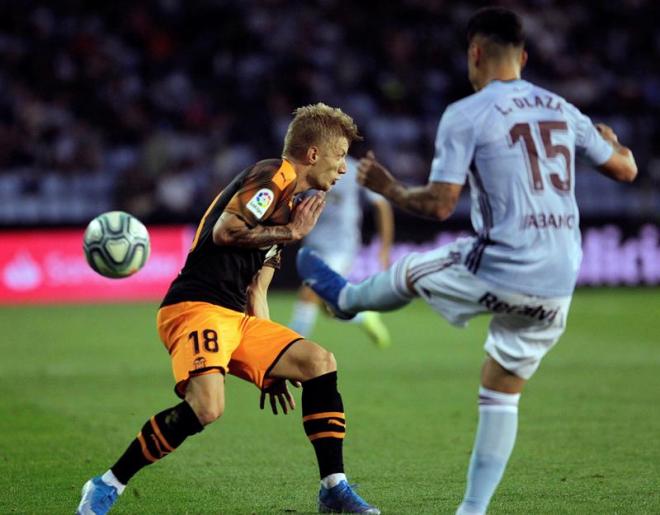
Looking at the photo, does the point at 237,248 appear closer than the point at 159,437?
No

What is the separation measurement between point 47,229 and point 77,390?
941 cm

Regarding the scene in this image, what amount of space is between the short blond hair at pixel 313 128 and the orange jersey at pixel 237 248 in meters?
0.11

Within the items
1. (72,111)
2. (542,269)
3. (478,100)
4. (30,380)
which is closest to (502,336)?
(542,269)

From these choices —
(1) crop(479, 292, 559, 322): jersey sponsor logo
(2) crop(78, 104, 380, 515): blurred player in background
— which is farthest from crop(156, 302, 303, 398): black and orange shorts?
(1) crop(479, 292, 559, 322): jersey sponsor logo

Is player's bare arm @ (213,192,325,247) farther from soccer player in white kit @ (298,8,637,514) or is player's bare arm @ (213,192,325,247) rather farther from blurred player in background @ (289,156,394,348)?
blurred player in background @ (289,156,394,348)

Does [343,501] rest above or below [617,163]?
below

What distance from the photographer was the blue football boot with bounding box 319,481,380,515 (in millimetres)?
5645

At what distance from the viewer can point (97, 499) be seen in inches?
213

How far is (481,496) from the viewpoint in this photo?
16.7 ft

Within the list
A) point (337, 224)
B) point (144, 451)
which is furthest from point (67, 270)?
point (144, 451)

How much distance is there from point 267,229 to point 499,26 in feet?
4.58

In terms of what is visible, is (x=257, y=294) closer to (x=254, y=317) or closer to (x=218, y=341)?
(x=254, y=317)

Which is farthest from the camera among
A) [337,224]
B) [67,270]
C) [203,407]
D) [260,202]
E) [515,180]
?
[67,270]

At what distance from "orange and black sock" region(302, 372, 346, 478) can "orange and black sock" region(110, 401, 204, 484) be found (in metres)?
0.58
